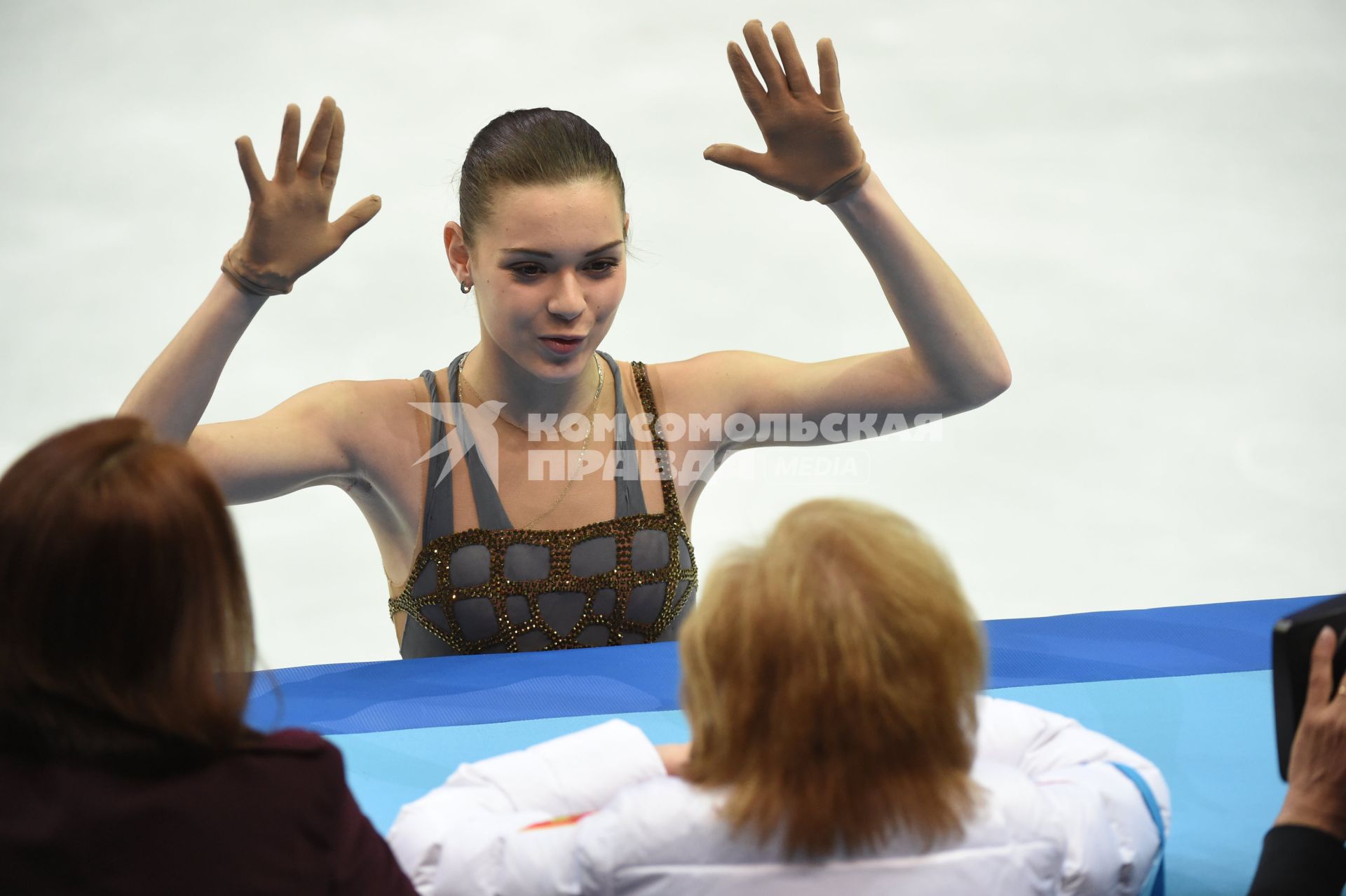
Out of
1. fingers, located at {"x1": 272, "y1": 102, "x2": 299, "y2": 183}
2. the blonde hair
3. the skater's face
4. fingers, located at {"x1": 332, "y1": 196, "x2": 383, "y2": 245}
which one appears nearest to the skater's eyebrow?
the skater's face

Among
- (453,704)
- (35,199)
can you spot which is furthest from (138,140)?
(453,704)

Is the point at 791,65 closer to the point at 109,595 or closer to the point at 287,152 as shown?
the point at 287,152

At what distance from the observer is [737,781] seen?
2.96ft

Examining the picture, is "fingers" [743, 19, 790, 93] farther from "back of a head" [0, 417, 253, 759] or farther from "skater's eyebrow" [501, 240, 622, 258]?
"back of a head" [0, 417, 253, 759]

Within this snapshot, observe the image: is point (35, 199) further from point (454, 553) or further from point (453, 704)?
point (453, 704)

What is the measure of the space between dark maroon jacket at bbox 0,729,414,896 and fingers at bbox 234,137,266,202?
95 cm

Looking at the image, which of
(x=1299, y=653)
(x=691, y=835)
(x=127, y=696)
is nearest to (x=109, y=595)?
(x=127, y=696)

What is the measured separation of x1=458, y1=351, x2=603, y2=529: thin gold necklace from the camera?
1994mm

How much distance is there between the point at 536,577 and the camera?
6.34 feet

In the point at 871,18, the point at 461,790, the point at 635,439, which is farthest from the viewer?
the point at 871,18

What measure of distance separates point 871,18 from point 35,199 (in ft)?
11.0

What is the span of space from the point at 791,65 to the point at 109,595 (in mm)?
1135

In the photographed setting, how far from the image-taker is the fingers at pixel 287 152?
1.70 m

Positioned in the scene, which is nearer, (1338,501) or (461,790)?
(461,790)
